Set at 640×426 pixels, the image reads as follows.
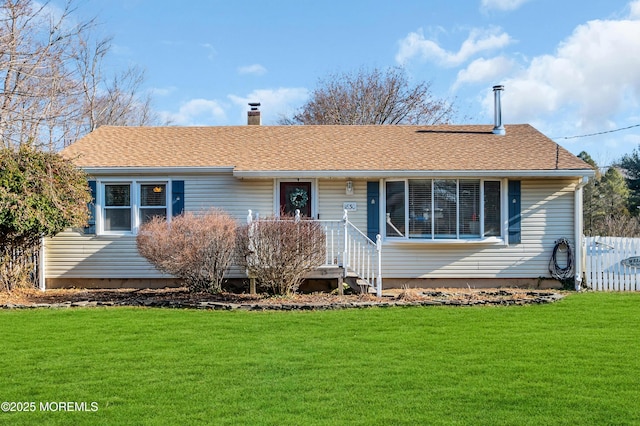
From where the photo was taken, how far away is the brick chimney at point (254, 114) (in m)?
17.0

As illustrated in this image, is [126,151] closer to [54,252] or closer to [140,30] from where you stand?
[54,252]

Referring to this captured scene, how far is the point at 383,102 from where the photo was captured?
31.5 meters

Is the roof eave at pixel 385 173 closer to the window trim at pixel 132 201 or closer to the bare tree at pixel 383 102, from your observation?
the window trim at pixel 132 201

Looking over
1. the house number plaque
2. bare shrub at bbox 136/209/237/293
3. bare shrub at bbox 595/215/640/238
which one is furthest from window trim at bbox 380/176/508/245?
bare shrub at bbox 595/215/640/238

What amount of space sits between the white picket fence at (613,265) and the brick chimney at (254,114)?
966 centimetres

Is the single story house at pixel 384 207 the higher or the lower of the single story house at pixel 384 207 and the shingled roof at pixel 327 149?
the lower

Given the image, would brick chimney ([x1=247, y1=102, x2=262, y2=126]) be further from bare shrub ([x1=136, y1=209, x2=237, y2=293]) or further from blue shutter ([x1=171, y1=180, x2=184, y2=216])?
bare shrub ([x1=136, y1=209, x2=237, y2=293])

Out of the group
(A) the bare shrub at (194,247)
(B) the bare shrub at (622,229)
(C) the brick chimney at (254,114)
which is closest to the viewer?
(A) the bare shrub at (194,247)

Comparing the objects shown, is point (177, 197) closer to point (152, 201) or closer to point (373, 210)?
point (152, 201)

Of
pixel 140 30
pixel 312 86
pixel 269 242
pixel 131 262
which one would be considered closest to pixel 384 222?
pixel 269 242

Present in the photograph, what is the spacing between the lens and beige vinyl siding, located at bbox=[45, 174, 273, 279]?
12.8 m

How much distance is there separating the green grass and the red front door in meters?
4.37

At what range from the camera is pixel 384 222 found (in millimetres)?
12805

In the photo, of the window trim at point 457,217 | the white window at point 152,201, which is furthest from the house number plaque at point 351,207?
the white window at point 152,201
